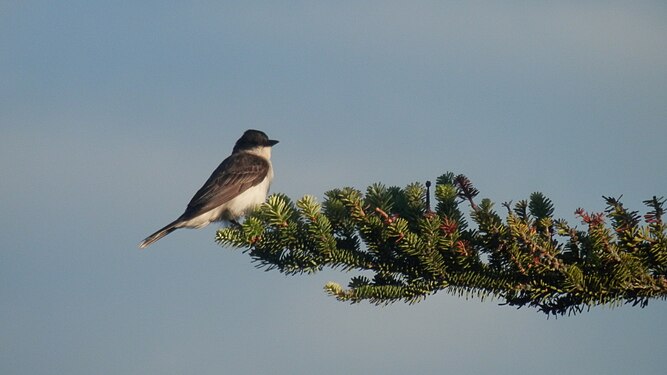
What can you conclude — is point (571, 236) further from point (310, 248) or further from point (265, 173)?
point (265, 173)

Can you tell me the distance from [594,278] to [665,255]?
0.44 m

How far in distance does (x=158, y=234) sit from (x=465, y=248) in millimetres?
6954

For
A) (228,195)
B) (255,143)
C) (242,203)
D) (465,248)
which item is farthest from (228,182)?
(465,248)

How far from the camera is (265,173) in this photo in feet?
42.6

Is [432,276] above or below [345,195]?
below

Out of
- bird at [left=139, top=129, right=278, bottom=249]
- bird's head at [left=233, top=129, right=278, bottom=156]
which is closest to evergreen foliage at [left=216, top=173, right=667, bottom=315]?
bird at [left=139, top=129, right=278, bottom=249]

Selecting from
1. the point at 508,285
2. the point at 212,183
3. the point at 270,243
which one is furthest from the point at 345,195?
the point at 212,183

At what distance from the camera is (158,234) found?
37.6 feet

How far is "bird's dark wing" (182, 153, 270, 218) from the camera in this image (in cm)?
1203

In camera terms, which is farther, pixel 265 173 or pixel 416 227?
pixel 265 173

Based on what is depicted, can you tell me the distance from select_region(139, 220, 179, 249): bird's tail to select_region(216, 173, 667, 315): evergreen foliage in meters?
5.72

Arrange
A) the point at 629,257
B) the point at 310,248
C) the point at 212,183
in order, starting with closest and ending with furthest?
the point at 629,257 → the point at 310,248 → the point at 212,183

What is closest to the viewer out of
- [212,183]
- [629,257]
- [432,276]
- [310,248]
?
[629,257]

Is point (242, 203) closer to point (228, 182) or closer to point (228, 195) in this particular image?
point (228, 195)
